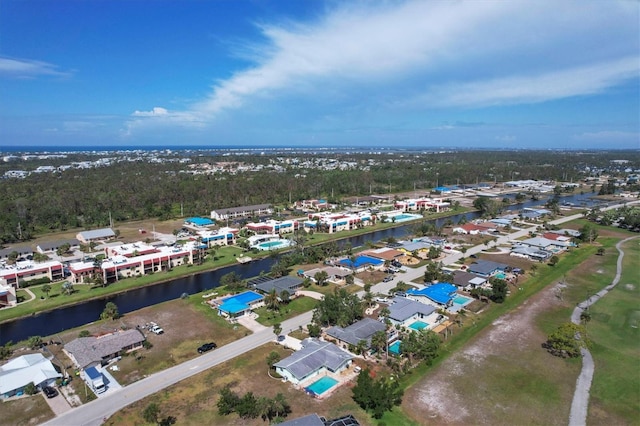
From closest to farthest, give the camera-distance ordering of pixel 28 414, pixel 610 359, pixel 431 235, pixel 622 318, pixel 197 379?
pixel 28 414, pixel 197 379, pixel 610 359, pixel 622 318, pixel 431 235

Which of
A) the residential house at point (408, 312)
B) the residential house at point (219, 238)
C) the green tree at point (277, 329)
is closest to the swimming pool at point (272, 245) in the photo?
the residential house at point (219, 238)

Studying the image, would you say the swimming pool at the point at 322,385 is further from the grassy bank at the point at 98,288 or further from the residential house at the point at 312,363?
the grassy bank at the point at 98,288

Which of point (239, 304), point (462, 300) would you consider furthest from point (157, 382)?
point (462, 300)

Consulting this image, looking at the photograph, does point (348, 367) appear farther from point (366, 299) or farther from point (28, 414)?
point (28, 414)

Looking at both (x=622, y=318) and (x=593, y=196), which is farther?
(x=593, y=196)

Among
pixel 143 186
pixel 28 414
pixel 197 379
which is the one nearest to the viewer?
pixel 28 414

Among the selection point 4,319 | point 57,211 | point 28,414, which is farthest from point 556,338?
point 57,211
